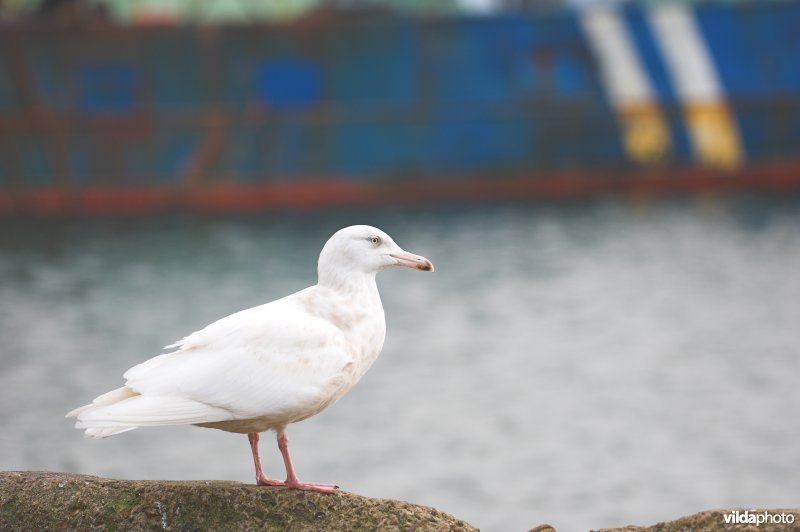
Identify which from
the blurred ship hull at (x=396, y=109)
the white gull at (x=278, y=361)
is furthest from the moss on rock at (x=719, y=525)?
the blurred ship hull at (x=396, y=109)

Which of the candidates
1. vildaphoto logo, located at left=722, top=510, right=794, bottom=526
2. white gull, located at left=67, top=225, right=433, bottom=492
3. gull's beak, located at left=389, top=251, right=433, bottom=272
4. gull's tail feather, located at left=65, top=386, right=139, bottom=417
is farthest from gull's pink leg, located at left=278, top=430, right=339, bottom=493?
vildaphoto logo, located at left=722, top=510, right=794, bottom=526

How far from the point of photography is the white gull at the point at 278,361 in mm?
5793

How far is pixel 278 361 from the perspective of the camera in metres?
5.97

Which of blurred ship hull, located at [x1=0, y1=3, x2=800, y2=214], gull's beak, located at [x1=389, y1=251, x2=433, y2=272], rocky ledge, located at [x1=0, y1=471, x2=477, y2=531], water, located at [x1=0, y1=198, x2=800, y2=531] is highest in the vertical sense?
blurred ship hull, located at [x1=0, y1=3, x2=800, y2=214]

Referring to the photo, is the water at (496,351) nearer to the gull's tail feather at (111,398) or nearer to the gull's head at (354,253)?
the gull's head at (354,253)

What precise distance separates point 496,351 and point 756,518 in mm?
16267

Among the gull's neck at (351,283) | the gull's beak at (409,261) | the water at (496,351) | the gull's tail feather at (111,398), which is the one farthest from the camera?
the water at (496,351)

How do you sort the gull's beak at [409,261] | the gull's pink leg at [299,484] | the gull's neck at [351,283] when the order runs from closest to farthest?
the gull's pink leg at [299,484]
the gull's neck at [351,283]
the gull's beak at [409,261]

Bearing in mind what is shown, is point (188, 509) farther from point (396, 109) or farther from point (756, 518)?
point (396, 109)

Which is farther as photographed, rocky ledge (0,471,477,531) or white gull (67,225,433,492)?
white gull (67,225,433,492)

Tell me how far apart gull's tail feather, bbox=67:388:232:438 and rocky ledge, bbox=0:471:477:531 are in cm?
29

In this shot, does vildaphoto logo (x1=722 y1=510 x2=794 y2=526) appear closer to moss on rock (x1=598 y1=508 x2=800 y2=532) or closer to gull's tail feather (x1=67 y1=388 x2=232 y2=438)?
moss on rock (x1=598 y1=508 x2=800 y2=532)

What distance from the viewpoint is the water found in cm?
1528

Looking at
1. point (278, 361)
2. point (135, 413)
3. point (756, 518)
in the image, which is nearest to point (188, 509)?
point (135, 413)
